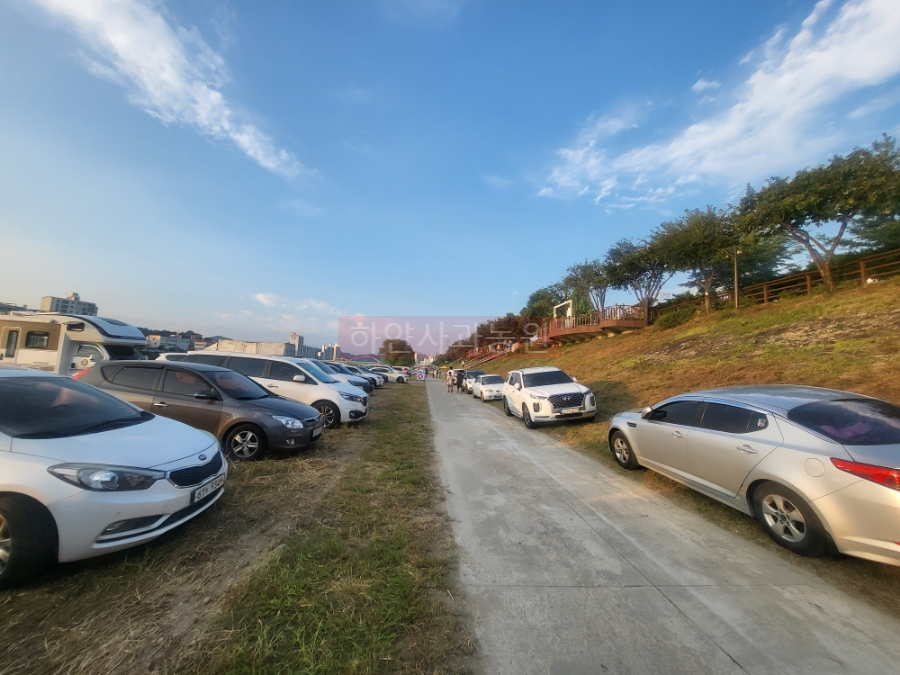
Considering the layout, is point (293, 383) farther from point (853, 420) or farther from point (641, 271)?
point (641, 271)

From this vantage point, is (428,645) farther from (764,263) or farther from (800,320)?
(764,263)

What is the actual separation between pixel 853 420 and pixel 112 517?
602cm

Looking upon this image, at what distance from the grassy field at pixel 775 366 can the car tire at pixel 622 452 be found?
146mm

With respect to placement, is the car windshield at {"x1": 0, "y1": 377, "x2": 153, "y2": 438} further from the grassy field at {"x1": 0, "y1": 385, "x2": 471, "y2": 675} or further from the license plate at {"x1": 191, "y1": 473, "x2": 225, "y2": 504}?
the grassy field at {"x1": 0, "y1": 385, "x2": 471, "y2": 675}

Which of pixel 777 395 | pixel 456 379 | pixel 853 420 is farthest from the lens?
pixel 456 379

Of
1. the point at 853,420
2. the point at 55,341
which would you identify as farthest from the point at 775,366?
the point at 55,341

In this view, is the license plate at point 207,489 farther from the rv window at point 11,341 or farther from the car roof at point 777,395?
the rv window at point 11,341

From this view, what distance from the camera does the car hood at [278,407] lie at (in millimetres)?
5793

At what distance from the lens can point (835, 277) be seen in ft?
58.5

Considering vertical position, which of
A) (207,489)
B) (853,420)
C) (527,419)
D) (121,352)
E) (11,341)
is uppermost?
(11,341)

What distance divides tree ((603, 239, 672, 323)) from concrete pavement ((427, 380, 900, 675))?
Result: 89.0 feet

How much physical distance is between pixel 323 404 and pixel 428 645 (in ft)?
23.6

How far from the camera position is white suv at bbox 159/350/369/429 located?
8781 mm

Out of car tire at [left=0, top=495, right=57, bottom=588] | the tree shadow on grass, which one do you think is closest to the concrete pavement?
car tire at [left=0, top=495, right=57, bottom=588]
